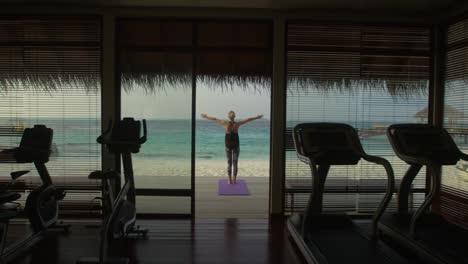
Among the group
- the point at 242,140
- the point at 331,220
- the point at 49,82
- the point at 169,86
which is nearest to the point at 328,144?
the point at 331,220

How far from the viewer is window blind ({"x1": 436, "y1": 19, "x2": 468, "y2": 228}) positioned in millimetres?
4496

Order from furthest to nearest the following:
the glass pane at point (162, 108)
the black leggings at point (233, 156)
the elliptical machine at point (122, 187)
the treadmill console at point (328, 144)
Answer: the black leggings at point (233, 156) → the glass pane at point (162, 108) → the treadmill console at point (328, 144) → the elliptical machine at point (122, 187)

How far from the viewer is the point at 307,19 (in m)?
4.79

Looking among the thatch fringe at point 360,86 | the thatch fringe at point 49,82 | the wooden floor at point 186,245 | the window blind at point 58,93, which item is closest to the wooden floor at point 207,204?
the wooden floor at point 186,245

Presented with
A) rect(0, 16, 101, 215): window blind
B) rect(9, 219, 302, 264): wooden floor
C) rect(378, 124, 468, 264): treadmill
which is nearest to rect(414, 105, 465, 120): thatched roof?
rect(378, 124, 468, 264): treadmill

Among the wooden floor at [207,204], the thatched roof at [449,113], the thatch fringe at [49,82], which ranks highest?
the thatch fringe at [49,82]

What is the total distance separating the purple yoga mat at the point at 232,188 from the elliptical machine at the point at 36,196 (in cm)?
357

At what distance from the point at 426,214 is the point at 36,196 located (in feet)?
14.8

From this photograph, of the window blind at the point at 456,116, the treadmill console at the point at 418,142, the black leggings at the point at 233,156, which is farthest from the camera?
the black leggings at the point at 233,156

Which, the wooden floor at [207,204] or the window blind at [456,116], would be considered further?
the wooden floor at [207,204]

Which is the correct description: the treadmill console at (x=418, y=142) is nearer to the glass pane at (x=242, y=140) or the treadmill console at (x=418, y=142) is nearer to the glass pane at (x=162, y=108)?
the glass pane at (x=162, y=108)

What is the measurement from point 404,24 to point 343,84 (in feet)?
4.06

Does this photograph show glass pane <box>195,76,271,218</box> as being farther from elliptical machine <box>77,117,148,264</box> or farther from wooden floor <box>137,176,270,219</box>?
elliptical machine <box>77,117,148,264</box>

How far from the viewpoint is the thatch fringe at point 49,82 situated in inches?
185
